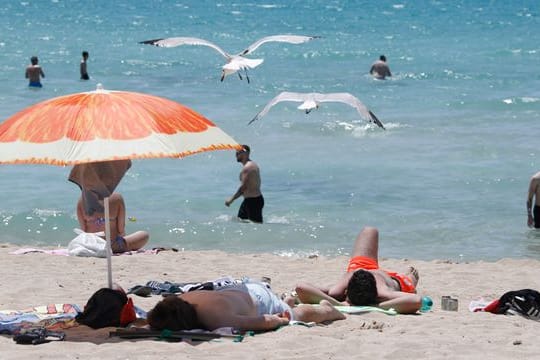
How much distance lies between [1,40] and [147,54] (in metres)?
8.36

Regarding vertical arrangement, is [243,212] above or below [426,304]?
below

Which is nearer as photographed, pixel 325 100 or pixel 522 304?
pixel 522 304

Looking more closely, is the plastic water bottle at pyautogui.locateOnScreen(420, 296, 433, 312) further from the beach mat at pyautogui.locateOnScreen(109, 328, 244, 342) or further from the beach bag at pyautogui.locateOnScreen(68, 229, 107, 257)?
the beach bag at pyautogui.locateOnScreen(68, 229, 107, 257)

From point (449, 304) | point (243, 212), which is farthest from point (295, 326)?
point (243, 212)

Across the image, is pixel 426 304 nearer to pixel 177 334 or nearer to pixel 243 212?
pixel 177 334

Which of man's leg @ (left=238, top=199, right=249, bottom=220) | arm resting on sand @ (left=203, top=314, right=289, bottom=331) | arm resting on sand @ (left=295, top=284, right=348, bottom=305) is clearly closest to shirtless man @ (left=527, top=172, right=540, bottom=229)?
man's leg @ (left=238, top=199, right=249, bottom=220)

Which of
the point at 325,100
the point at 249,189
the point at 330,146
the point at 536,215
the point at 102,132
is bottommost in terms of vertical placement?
the point at 330,146

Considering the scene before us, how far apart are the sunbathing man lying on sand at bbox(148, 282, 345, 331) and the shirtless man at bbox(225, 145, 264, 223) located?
6155 millimetres

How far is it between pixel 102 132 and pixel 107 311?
3.84 feet

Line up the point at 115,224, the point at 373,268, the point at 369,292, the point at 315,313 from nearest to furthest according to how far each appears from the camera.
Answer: the point at 315,313, the point at 369,292, the point at 373,268, the point at 115,224

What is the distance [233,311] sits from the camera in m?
6.87

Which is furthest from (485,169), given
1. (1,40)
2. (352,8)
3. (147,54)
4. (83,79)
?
(352,8)

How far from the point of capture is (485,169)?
18156mm

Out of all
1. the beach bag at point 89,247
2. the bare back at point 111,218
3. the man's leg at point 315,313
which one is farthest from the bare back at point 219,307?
the bare back at point 111,218
